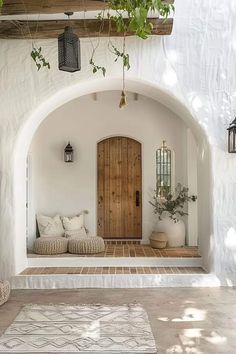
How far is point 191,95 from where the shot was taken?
207 inches

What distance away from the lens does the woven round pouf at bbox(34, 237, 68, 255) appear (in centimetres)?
613

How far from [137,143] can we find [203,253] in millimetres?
2808

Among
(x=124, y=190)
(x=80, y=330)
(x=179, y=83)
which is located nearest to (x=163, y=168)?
(x=124, y=190)

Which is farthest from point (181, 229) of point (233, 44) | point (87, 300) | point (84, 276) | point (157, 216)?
point (233, 44)

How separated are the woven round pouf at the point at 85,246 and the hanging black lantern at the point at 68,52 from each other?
298 cm

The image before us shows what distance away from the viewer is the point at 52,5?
14.0ft

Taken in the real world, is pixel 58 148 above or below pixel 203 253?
above

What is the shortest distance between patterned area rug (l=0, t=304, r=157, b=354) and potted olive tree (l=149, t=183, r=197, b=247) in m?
2.72

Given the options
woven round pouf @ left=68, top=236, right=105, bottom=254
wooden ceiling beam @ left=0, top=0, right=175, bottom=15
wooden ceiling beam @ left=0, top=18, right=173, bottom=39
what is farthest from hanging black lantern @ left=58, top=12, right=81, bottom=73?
woven round pouf @ left=68, top=236, right=105, bottom=254

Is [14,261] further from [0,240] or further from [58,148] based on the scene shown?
[58,148]

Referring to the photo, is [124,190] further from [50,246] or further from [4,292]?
[4,292]

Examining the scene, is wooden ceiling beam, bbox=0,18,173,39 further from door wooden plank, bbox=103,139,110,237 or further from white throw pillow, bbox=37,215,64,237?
white throw pillow, bbox=37,215,64,237

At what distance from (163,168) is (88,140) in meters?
1.59

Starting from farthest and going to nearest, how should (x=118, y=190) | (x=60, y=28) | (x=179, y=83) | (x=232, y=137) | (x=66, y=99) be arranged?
(x=118, y=190), (x=66, y=99), (x=179, y=83), (x=232, y=137), (x=60, y=28)
